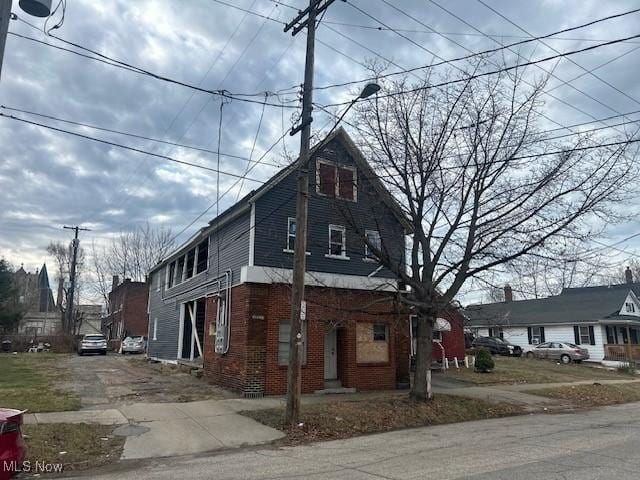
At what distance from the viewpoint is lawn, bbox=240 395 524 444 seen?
11.4 metres

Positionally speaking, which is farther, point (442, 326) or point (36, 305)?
Result: point (36, 305)

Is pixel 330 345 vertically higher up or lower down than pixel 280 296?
lower down

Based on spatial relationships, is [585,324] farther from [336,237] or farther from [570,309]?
[336,237]

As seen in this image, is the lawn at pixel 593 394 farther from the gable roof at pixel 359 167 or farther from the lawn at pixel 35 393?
the lawn at pixel 35 393

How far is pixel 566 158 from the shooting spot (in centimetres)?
1421

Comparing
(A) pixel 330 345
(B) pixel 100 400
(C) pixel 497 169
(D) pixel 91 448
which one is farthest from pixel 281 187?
(D) pixel 91 448

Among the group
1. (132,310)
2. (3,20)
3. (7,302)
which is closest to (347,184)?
(3,20)

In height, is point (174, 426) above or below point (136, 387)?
below

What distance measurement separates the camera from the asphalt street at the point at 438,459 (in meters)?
7.46

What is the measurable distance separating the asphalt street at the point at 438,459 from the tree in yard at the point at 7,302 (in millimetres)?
40827

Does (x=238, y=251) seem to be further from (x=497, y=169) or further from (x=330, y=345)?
(x=497, y=169)

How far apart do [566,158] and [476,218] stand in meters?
2.91

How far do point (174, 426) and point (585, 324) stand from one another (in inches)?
1410

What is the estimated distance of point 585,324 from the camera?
38562mm
